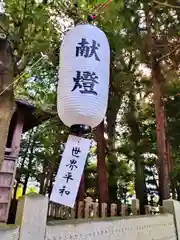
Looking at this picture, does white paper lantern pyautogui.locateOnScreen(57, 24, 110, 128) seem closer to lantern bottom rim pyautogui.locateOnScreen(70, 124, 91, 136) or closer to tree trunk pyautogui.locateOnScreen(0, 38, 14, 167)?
lantern bottom rim pyautogui.locateOnScreen(70, 124, 91, 136)

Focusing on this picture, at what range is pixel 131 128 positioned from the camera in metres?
9.14

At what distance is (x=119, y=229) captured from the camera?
2625 mm

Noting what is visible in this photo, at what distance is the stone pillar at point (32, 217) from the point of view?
174cm

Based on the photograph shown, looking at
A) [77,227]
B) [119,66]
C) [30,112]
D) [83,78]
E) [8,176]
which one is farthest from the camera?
[119,66]

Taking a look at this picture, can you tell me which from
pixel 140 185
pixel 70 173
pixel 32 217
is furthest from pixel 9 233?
pixel 140 185

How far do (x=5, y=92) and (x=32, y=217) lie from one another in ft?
6.47

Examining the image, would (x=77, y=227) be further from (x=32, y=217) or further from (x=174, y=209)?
(x=174, y=209)

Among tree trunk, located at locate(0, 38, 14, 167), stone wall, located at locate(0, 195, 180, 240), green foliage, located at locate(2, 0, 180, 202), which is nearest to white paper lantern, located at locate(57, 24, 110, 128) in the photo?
tree trunk, located at locate(0, 38, 14, 167)

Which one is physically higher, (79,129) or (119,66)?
(119,66)

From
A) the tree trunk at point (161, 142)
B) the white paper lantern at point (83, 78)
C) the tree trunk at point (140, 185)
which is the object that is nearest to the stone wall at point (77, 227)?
the white paper lantern at point (83, 78)

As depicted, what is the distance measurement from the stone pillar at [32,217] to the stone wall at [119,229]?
11 centimetres

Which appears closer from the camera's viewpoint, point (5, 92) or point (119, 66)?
Result: point (5, 92)

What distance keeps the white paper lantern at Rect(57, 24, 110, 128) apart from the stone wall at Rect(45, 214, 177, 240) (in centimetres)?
103

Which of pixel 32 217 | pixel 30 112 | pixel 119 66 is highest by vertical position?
pixel 119 66
